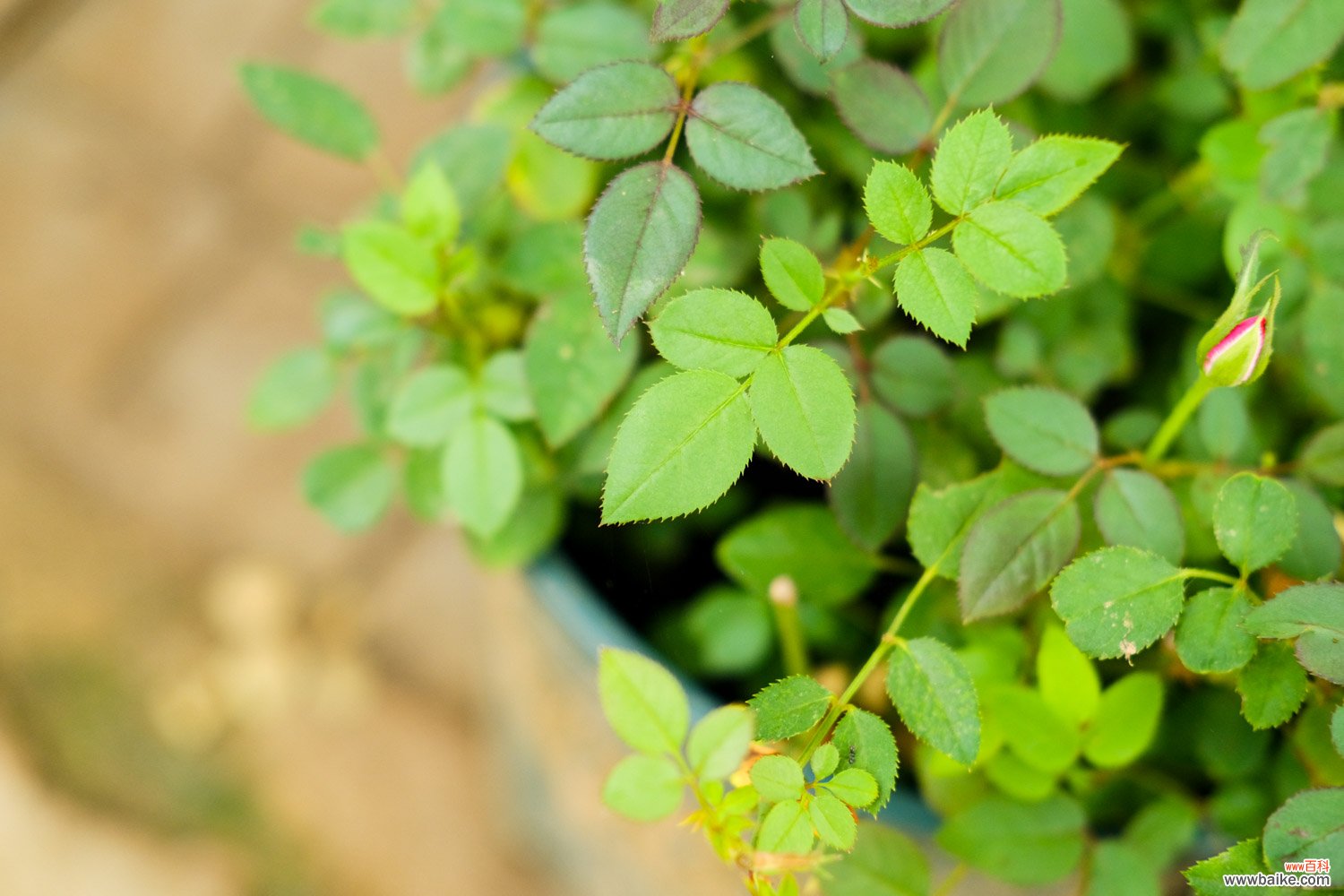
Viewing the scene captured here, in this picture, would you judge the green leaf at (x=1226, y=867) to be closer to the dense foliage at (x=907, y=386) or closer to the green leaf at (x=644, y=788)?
the dense foliage at (x=907, y=386)

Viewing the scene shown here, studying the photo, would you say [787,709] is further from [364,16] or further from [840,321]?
[364,16]

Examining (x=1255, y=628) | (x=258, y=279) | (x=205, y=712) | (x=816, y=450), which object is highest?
(x=816, y=450)

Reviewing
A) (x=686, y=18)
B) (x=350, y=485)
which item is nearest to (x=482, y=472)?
(x=350, y=485)

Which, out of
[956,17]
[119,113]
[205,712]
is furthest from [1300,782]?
[119,113]

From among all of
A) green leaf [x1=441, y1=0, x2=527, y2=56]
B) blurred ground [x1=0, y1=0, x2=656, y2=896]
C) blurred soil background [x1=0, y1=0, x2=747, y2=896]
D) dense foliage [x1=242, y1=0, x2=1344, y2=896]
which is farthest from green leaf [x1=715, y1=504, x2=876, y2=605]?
blurred ground [x1=0, y1=0, x2=656, y2=896]

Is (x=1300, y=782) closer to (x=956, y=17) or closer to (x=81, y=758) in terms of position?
(x=956, y=17)
